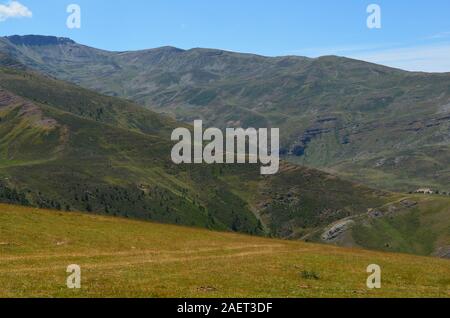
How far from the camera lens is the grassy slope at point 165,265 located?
108 ft

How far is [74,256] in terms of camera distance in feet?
159

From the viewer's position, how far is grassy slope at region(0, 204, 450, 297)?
32.8 m

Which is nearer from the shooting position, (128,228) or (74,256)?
(74,256)

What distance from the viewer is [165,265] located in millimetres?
44438

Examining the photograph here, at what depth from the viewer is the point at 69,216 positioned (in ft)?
238

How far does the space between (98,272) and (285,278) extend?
1372cm

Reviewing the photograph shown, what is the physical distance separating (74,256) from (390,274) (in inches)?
1096
